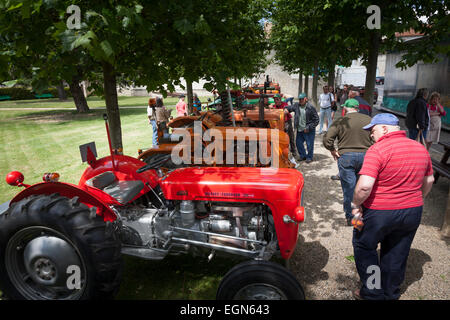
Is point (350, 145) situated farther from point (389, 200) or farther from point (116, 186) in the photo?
point (116, 186)

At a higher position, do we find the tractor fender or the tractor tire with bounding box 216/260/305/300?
the tractor fender

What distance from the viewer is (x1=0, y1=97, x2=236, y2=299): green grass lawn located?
3.25 m

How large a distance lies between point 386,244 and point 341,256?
41.9 inches

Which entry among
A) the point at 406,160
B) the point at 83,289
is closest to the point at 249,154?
the point at 406,160

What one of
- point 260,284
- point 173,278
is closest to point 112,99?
point 173,278

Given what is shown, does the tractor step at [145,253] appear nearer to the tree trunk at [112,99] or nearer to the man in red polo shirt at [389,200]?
the tree trunk at [112,99]

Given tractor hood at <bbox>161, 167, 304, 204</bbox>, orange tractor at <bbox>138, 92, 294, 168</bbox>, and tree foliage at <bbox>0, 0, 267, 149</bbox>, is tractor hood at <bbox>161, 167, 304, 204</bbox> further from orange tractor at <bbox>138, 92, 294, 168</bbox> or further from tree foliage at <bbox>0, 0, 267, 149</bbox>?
orange tractor at <bbox>138, 92, 294, 168</bbox>

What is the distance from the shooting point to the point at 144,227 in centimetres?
305

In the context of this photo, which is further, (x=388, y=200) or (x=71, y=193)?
(x=71, y=193)

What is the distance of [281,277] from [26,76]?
3308mm

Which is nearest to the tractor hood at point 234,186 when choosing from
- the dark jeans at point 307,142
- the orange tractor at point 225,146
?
the orange tractor at point 225,146

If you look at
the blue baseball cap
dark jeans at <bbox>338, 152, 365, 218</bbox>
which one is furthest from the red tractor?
dark jeans at <bbox>338, 152, 365, 218</bbox>

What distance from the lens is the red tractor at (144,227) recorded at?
2.53 meters

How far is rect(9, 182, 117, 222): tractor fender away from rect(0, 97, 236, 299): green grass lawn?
3.17 feet
